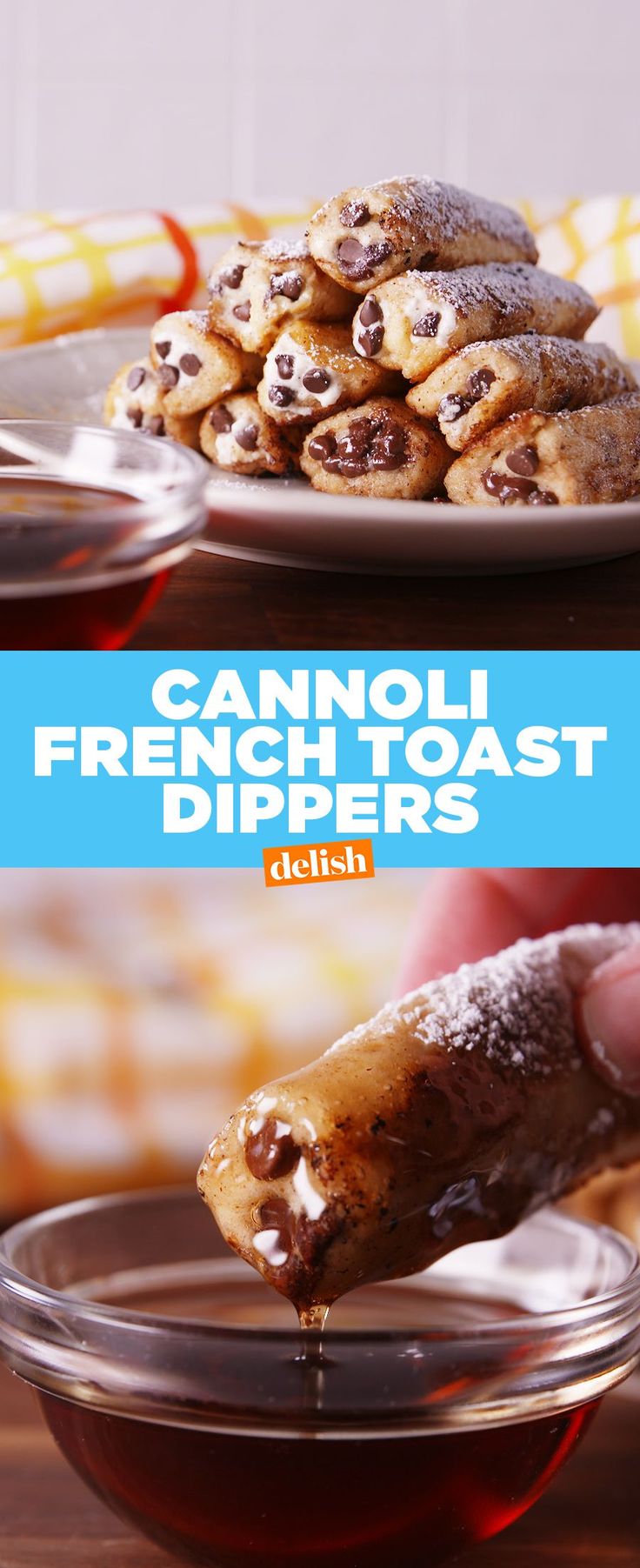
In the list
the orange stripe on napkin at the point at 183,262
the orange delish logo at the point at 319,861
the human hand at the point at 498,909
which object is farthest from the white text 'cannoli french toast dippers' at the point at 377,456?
the orange stripe on napkin at the point at 183,262

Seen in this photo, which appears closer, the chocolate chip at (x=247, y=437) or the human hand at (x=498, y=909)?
the chocolate chip at (x=247, y=437)

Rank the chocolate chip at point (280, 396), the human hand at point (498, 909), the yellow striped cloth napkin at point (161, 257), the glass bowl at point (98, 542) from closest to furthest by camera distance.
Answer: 1. the glass bowl at point (98, 542)
2. the chocolate chip at point (280, 396)
3. the human hand at point (498, 909)
4. the yellow striped cloth napkin at point (161, 257)

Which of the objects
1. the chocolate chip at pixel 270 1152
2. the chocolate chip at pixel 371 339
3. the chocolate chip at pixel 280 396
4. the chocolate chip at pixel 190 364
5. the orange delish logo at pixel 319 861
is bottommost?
the chocolate chip at pixel 270 1152

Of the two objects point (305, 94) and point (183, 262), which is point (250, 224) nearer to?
point (183, 262)

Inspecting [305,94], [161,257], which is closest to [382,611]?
[161,257]

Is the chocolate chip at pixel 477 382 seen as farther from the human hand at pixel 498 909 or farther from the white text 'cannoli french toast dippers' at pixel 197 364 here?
the human hand at pixel 498 909

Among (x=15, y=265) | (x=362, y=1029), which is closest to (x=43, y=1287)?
(x=362, y=1029)

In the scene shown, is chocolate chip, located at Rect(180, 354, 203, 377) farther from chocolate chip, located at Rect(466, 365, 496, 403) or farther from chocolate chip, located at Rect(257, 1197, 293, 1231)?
chocolate chip, located at Rect(257, 1197, 293, 1231)

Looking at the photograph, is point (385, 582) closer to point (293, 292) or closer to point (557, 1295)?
point (293, 292)
